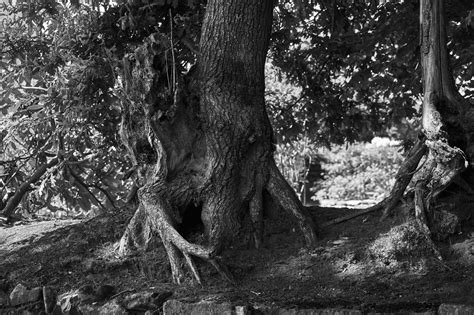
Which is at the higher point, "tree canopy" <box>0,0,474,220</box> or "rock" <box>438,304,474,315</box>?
"tree canopy" <box>0,0,474,220</box>

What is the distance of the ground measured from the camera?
5.59m

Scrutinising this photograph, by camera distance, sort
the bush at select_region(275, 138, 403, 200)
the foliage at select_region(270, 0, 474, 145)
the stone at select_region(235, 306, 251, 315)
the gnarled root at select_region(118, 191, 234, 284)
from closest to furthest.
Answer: the stone at select_region(235, 306, 251, 315), the gnarled root at select_region(118, 191, 234, 284), the foliage at select_region(270, 0, 474, 145), the bush at select_region(275, 138, 403, 200)

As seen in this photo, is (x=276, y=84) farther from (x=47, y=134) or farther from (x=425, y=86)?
(x=425, y=86)

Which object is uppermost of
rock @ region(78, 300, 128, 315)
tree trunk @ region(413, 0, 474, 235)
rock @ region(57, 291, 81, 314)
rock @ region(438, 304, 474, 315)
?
tree trunk @ region(413, 0, 474, 235)

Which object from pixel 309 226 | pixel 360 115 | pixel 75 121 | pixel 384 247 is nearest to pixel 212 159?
pixel 309 226

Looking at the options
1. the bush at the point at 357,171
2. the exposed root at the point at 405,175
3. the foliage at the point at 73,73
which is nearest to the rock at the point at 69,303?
the foliage at the point at 73,73

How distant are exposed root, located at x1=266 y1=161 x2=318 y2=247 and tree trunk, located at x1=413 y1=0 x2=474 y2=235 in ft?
3.63

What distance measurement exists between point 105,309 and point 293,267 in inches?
67.1

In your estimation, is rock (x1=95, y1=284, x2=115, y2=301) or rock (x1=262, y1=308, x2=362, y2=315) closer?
rock (x1=262, y1=308, x2=362, y2=315)

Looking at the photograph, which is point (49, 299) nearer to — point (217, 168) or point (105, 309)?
point (105, 309)

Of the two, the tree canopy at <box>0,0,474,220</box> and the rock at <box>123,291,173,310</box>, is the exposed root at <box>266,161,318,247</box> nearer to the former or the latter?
the tree canopy at <box>0,0,474,220</box>

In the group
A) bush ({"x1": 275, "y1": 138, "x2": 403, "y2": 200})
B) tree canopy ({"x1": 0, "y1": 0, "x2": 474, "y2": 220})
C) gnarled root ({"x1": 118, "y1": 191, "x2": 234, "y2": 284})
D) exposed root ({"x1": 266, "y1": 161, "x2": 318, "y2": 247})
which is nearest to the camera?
gnarled root ({"x1": 118, "y1": 191, "x2": 234, "y2": 284})

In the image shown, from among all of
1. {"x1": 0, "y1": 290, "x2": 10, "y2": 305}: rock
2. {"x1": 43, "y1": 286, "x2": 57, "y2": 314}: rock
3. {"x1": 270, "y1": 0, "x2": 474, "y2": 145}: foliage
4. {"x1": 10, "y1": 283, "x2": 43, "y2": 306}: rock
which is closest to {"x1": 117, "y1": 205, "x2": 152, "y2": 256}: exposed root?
{"x1": 43, "y1": 286, "x2": 57, "y2": 314}: rock

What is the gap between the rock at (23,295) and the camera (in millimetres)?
6961
